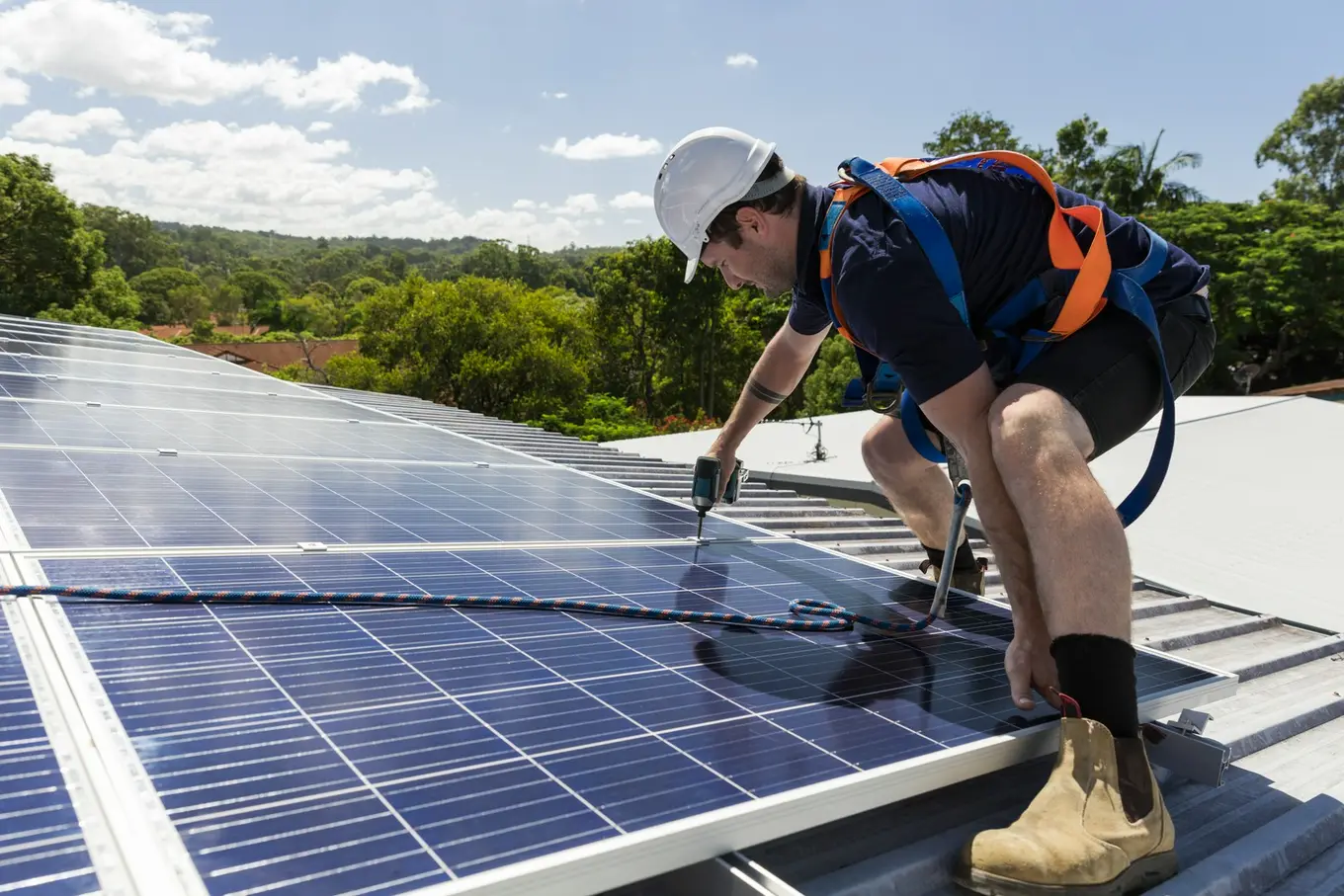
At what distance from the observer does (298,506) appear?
4.39 metres

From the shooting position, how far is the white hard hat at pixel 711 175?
346cm

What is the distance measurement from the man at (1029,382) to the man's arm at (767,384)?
848mm

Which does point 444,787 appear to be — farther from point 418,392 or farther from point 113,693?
point 418,392

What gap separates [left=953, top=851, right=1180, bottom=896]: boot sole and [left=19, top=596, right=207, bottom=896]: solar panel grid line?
175cm

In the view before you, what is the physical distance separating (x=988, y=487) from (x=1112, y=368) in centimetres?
61

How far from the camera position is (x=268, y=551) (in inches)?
139

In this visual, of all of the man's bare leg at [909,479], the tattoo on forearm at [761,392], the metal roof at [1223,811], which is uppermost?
the tattoo on forearm at [761,392]


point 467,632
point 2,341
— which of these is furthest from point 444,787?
point 2,341

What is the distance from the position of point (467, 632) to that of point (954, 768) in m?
1.45

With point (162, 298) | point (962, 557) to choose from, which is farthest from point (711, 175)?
point (162, 298)

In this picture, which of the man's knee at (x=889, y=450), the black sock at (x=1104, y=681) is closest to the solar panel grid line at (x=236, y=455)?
the man's knee at (x=889, y=450)

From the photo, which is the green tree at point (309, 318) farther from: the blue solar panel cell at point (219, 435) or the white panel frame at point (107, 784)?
the white panel frame at point (107, 784)

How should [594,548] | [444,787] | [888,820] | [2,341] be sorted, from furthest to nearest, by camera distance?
[2,341], [594,548], [888,820], [444,787]

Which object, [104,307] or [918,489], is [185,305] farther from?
[918,489]
